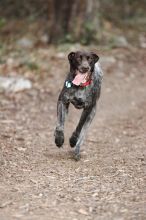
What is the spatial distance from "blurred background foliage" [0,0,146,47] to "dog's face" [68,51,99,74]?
7.26 meters

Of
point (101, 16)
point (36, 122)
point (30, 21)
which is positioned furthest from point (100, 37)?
point (36, 122)

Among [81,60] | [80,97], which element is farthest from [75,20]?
[81,60]

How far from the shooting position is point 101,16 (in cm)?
1788

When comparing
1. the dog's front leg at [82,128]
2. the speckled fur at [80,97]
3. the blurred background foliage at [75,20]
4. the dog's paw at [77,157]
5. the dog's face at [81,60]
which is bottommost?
the blurred background foliage at [75,20]

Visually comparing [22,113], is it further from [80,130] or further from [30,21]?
[30,21]

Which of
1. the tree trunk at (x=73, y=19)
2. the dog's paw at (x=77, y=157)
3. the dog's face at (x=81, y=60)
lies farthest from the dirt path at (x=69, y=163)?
the tree trunk at (x=73, y=19)

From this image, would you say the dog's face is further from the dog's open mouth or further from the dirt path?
the dirt path

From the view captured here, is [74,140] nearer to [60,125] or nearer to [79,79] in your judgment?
[60,125]

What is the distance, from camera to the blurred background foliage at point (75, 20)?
16.0 m

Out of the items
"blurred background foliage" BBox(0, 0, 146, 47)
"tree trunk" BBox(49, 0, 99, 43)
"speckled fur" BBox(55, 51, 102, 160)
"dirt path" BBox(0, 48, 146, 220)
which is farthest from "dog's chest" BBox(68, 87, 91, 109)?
"tree trunk" BBox(49, 0, 99, 43)

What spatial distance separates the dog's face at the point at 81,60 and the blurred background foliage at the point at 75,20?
7.26 metres

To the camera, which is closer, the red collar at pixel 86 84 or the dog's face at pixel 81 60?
the dog's face at pixel 81 60

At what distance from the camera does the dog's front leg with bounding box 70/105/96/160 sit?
24.6 feet

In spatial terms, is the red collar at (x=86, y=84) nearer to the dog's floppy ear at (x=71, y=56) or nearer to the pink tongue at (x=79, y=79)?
the pink tongue at (x=79, y=79)
